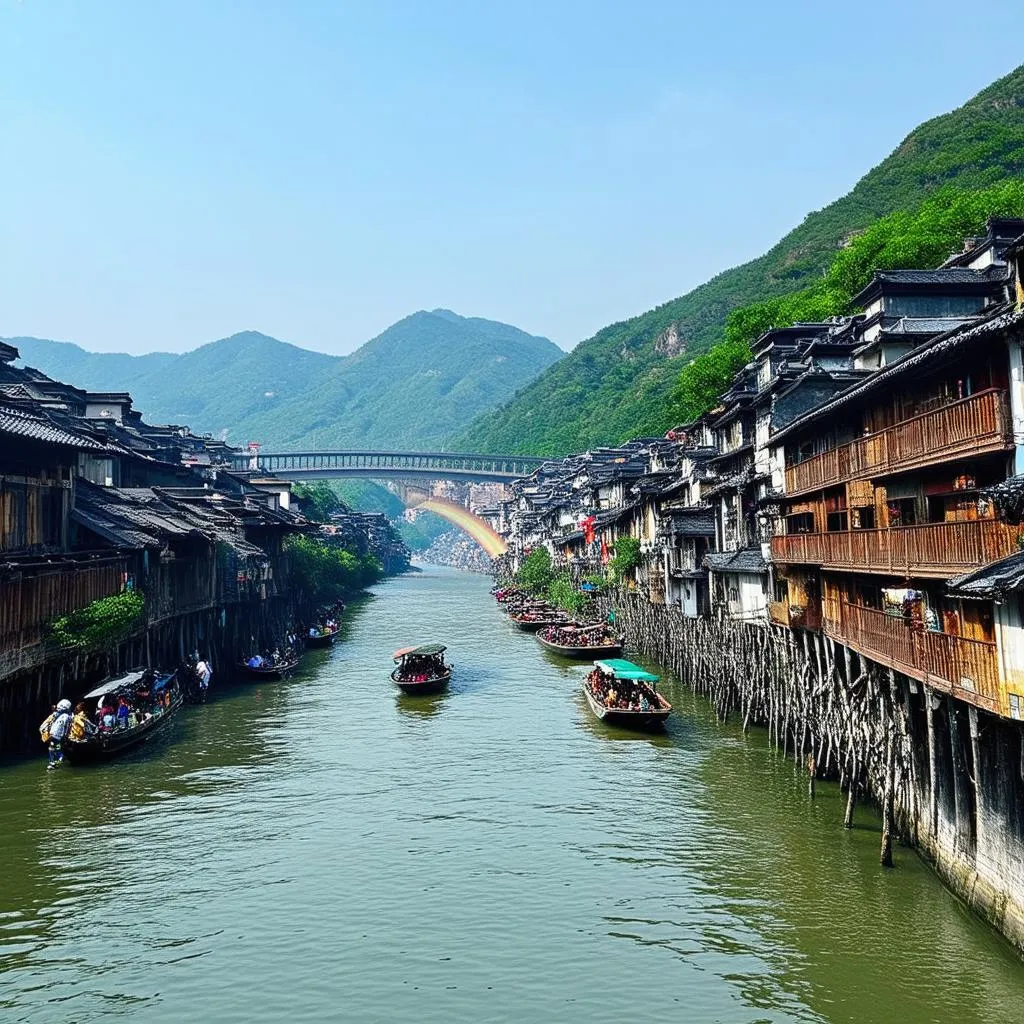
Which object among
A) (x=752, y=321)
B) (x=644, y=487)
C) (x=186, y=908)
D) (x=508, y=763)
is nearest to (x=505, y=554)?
(x=752, y=321)

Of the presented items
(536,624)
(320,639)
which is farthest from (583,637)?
(320,639)

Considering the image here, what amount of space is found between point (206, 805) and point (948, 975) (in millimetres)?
20481

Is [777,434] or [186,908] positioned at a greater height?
[777,434]

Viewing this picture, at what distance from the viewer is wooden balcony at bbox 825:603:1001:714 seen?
16578 mm

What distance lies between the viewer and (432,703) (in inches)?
1884

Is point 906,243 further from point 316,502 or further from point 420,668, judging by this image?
point 316,502

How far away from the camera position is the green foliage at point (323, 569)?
3526 inches

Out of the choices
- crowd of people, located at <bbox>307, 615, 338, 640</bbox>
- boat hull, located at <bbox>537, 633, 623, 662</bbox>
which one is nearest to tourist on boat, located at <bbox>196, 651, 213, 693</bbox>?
crowd of people, located at <bbox>307, 615, 338, 640</bbox>

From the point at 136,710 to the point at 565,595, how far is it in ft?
202

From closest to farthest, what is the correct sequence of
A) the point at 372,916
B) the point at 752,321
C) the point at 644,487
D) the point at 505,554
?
the point at 372,916 → the point at 644,487 → the point at 752,321 → the point at 505,554

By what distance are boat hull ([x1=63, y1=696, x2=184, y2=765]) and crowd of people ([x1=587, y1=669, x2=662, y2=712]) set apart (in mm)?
17981

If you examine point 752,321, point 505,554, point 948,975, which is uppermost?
point 752,321

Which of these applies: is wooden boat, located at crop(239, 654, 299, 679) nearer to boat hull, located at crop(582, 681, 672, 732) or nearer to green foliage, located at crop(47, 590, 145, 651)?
green foliage, located at crop(47, 590, 145, 651)

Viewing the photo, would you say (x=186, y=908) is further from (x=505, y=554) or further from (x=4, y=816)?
(x=505, y=554)
